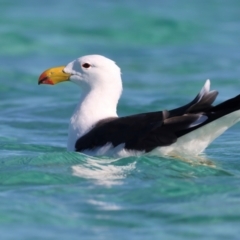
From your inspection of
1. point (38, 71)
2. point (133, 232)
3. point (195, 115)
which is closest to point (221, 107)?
point (195, 115)

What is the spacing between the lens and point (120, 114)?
45.8 ft

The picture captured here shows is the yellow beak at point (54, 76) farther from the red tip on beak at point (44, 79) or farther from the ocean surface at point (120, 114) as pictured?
the ocean surface at point (120, 114)

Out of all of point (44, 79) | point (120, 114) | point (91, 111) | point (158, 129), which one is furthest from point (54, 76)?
point (120, 114)

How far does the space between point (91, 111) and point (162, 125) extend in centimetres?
133

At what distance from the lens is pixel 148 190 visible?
809cm

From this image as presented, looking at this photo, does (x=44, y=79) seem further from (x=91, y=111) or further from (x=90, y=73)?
(x=91, y=111)

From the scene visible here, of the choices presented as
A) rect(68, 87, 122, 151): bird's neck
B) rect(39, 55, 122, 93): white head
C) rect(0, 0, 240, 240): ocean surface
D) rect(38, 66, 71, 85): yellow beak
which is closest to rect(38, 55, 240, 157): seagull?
rect(68, 87, 122, 151): bird's neck

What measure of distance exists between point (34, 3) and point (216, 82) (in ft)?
36.1

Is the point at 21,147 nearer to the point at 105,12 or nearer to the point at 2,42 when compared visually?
the point at 2,42

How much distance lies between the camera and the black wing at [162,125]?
8859 millimetres

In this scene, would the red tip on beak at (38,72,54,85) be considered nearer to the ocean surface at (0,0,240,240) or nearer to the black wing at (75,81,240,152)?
the ocean surface at (0,0,240,240)

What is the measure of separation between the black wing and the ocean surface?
0.62 feet

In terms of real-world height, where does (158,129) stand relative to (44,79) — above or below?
below

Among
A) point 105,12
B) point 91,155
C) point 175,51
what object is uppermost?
point 105,12
